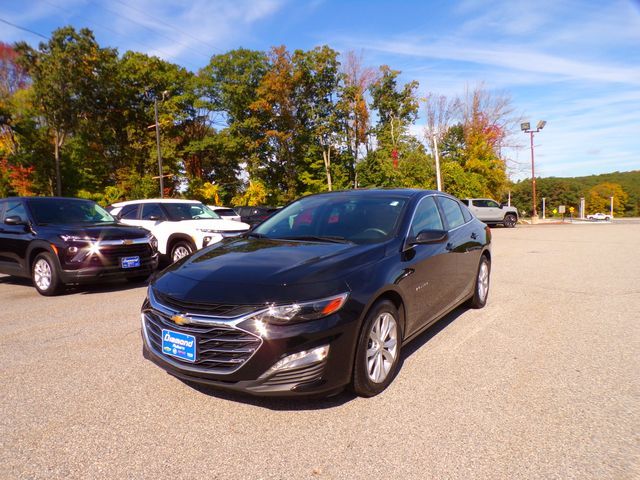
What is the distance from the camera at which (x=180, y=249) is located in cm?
931

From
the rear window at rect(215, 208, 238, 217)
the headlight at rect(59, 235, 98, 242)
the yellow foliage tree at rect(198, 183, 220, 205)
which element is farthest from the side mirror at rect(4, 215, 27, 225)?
the yellow foliage tree at rect(198, 183, 220, 205)

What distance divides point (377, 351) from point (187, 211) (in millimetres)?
7984

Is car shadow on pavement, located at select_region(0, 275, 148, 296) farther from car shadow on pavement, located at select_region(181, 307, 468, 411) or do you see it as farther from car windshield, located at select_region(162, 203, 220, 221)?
car shadow on pavement, located at select_region(181, 307, 468, 411)

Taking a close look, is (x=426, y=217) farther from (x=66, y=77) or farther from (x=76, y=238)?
(x=66, y=77)

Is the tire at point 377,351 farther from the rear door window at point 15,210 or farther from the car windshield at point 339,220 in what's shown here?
the rear door window at point 15,210

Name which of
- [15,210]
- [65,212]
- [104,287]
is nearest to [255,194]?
[65,212]

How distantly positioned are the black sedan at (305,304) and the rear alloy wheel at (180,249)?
5.51 metres

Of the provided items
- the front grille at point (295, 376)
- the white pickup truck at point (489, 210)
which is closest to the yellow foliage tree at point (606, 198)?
the white pickup truck at point (489, 210)

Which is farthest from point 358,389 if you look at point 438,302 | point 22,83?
point 22,83

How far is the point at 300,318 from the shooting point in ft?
8.53

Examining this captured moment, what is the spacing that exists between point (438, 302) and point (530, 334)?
47.4 inches

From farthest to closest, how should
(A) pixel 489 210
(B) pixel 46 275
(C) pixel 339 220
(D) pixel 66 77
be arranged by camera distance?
(D) pixel 66 77, (A) pixel 489 210, (B) pixel 46 275, (C) pixel 339 220

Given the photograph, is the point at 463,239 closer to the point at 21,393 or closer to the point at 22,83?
the point at 21,393

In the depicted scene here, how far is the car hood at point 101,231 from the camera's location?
22.6 ft
